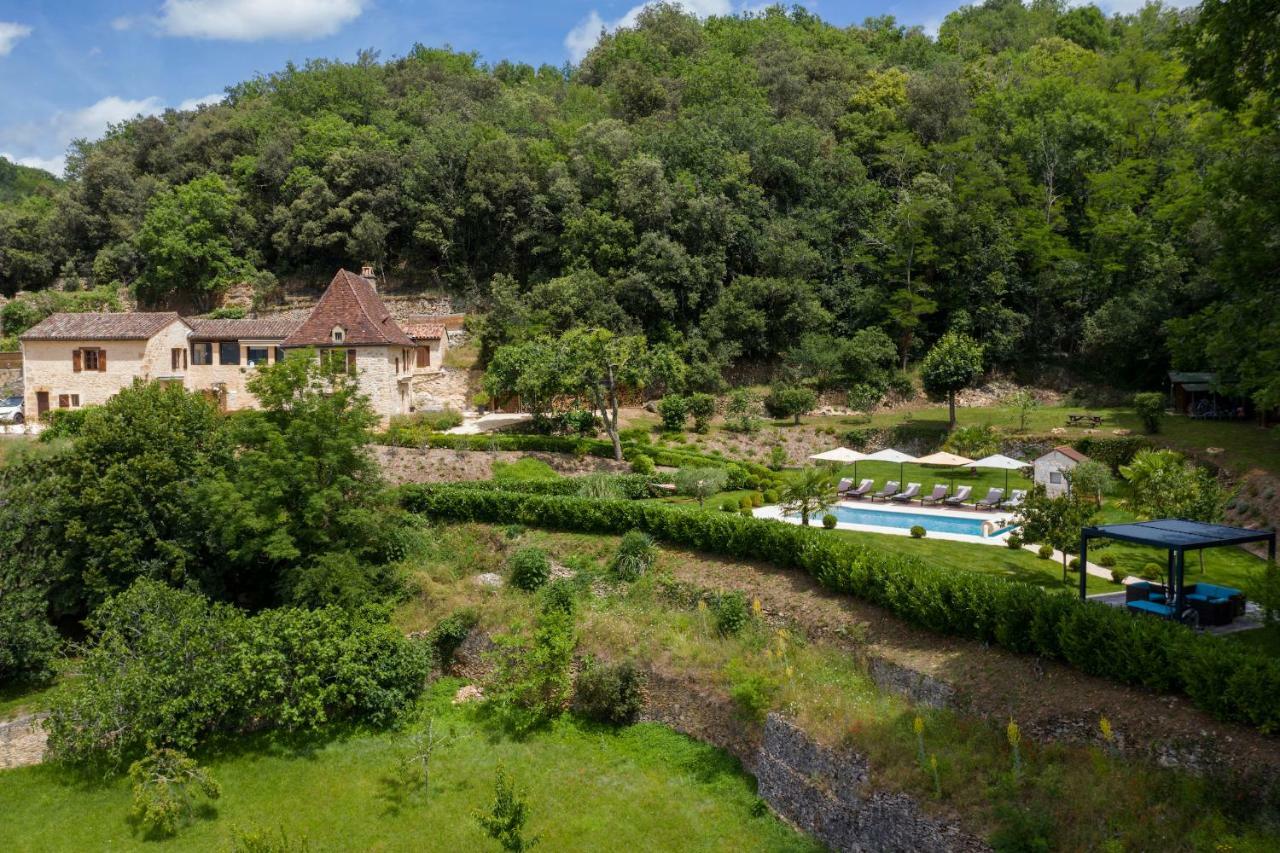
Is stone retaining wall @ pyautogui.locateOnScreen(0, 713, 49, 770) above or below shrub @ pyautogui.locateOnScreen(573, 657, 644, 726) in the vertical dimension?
below

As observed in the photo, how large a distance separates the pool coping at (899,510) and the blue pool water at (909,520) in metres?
0.24

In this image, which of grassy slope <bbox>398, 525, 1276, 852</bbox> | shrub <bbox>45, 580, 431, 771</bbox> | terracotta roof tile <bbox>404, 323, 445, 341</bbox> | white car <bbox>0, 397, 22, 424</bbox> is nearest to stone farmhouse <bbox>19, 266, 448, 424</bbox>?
white car <bbox>0, 397, 22, 424</bbox>

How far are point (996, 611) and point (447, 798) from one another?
12.2m

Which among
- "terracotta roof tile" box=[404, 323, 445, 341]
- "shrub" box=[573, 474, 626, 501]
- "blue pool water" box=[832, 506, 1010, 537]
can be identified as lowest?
"blue pool water" box=[832, 506, 1010, 537]

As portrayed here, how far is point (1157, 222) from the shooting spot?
4641 centimetres

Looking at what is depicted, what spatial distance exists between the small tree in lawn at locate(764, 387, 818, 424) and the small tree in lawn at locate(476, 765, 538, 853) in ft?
98.2

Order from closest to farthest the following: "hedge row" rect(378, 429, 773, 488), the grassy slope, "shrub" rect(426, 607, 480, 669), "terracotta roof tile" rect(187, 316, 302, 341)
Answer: the grassy slope, "shrub" rect(426, 607, 480, 669), "hedge row" rect(378, 429, 773, 488), "terracotta roof tile" rect(187, 316, 302, 341)

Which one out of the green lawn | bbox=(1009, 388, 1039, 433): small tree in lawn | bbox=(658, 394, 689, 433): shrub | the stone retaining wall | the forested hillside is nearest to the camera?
the green lawn

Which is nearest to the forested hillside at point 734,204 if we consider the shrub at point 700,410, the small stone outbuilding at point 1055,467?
the shrub at point 700,410

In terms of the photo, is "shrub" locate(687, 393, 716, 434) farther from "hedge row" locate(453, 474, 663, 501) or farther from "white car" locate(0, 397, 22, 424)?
"white car" locate(0, 397, 22, 424)

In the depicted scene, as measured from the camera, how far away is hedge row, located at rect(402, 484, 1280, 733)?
1277cm

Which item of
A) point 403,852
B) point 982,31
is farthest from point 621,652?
point 982,31

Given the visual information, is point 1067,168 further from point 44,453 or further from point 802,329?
point 44,453

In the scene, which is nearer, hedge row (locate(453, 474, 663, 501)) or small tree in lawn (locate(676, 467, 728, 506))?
small tree in lawn (locate(676, 467, 728, 506))
